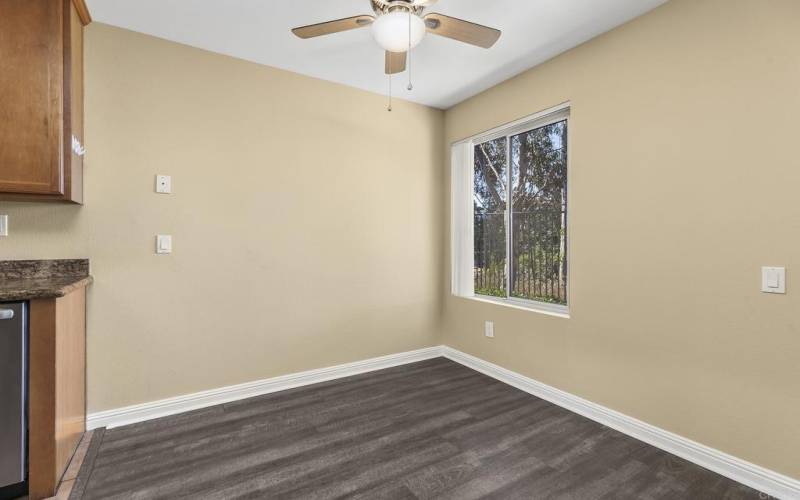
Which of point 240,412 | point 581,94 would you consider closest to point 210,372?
point 240,412

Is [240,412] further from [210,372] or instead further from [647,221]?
[647,221]

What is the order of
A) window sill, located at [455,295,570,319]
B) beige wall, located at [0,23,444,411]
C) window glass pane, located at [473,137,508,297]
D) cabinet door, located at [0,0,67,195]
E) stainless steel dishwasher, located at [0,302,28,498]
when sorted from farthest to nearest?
window glass pane, located at [473,137,508,297] < window sill, located at [455,295,570,319] < beige wall, located at [0,23,444,411] < cabinet door, located at [0,0,67,195] < stainless steel dishwasher, located at [0,302,28,498]

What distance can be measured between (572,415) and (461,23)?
2454 millimetres

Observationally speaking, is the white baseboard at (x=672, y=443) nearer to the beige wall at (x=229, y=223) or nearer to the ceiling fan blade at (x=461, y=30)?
the beige wall at (x=229, y=223)

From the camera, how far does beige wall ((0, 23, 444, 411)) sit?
233 cm

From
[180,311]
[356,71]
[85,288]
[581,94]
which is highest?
[356,71]

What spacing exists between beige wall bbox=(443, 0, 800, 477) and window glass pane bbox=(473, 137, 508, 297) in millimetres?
720

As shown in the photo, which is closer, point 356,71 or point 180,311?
point 180,311

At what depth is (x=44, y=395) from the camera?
5.41 ft

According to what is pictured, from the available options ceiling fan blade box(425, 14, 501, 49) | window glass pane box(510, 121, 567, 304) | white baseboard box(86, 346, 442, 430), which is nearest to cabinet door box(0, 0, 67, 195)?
white baseboard box(86, 346, 442, 430)

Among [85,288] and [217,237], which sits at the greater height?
[217,237]

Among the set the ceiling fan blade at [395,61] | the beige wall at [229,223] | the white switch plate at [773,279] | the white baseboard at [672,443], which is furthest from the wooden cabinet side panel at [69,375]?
the white switch plate at [773,279]

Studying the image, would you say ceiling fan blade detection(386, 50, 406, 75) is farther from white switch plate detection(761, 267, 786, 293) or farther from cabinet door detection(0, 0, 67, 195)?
white switch plate detection(761, 267, 786, 293)

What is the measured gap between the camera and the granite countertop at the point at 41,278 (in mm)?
1620
